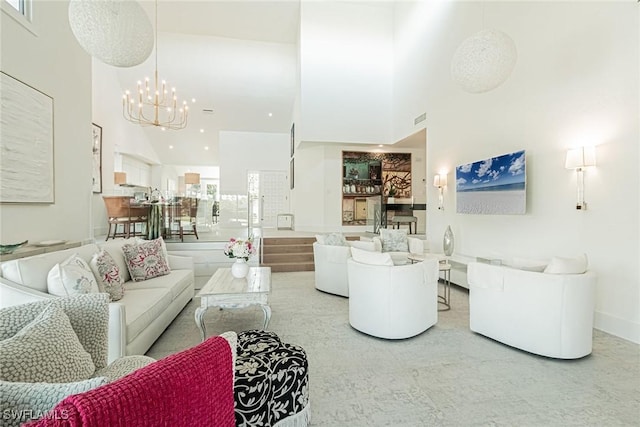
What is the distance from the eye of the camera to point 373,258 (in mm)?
3197

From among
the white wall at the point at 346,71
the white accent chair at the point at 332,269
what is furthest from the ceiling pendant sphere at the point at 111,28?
the white wall at the point at 346,71

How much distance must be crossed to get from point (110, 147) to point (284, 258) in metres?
5.26

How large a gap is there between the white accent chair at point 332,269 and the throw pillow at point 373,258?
3.95ft

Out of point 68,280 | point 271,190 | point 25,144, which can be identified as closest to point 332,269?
point 68,280

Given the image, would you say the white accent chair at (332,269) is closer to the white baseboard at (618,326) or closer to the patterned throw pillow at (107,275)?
the patterned throw pillow at (107,275)

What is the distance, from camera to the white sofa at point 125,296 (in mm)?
2104

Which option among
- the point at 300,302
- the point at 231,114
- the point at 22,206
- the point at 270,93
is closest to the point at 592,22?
the point at 300,302

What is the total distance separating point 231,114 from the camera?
1027 centimetres

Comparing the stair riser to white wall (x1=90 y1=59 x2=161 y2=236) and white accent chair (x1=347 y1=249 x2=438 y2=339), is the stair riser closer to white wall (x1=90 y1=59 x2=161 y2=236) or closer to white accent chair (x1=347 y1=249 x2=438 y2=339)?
white accent chair (x1=347 y1=249 x2=438 y2=339)

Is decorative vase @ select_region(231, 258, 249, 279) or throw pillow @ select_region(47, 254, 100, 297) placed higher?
throw pillow @ select_region(47, 254, 100, 297)

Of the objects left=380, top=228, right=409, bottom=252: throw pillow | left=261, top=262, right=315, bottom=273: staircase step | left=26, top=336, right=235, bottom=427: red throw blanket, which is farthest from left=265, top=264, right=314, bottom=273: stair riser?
left=26, top=336, right=235, bottom=427: red throw blanket

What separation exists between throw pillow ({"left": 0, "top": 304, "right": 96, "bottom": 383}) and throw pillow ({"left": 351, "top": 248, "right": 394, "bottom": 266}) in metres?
2.40

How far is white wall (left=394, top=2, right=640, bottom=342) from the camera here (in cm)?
309

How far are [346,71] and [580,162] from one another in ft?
18.6
